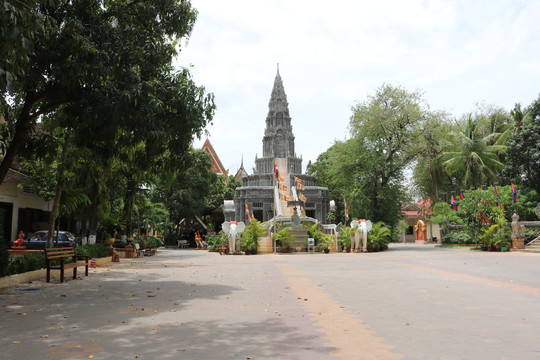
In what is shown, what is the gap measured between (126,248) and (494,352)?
19828 millimetres

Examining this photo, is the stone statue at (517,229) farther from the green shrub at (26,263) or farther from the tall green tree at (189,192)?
the tall green tree at (189,192)

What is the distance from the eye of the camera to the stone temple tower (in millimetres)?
37844

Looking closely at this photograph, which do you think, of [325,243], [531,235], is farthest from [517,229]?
[325,243]

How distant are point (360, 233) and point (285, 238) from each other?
4.55 meters

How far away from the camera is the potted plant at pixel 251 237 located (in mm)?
23984

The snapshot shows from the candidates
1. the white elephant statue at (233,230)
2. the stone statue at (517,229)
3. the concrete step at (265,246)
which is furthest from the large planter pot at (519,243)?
the white elephant statue at (233,230)

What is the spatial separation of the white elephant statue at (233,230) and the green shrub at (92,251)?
23.6 ft

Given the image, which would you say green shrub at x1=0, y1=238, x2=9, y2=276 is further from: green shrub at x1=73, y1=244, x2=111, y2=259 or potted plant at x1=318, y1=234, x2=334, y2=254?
potted plant at x1=318, y1=234, x2=334, y2=254

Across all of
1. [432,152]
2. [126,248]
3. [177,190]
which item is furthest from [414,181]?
[126,248]

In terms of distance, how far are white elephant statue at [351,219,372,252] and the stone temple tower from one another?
21.4ft

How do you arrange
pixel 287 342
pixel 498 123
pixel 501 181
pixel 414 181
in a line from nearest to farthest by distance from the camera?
pixel 287 342, pixel 501 181, pixel 498 123, pixel 414 181

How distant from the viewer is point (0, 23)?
16.1ft

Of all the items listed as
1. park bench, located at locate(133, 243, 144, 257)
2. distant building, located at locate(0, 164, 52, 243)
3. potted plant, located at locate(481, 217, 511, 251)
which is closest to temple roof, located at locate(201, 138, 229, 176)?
distant building, located at locate(0, 164, 52, 243)

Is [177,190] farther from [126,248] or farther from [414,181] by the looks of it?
[414,181]
